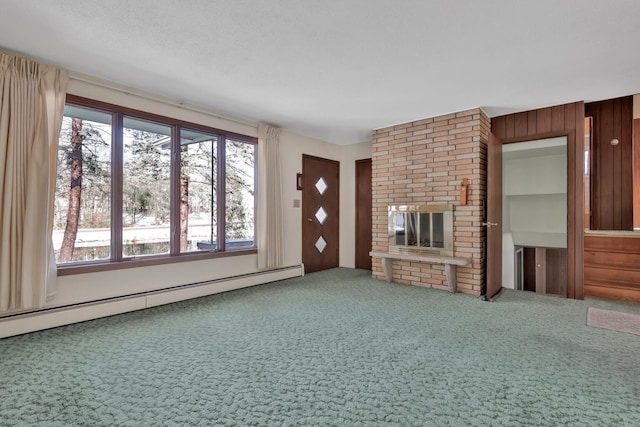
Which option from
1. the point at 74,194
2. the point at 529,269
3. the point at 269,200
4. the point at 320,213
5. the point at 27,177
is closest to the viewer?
the point at 27,177

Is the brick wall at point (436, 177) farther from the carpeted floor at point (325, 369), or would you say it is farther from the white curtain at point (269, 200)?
the white curtain at point (269, 200)

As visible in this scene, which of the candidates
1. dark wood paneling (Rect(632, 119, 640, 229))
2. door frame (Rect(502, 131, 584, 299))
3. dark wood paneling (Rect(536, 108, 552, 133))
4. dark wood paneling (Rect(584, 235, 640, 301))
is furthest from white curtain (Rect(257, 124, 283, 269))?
dark wood paneling (Rect(632, 119, 640, 229))

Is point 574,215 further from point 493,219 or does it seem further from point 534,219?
point 534,219

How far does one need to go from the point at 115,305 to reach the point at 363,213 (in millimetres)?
4110

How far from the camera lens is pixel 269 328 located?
2881mm

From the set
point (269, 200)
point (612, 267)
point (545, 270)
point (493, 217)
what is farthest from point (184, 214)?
point (545, 270)

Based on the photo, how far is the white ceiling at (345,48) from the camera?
2.10 metres

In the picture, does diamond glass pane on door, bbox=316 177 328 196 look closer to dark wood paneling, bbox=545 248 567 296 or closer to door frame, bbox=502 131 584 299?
door frame, bbox=502 131 584 299

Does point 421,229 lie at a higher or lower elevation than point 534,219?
lower

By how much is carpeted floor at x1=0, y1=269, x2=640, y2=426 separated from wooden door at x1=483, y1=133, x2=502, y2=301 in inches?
24.1

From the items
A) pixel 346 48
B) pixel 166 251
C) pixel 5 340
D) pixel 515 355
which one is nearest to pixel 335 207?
pixel 166 251

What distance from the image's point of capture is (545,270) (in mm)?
5426

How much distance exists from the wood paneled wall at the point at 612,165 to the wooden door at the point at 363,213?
10.6 ft

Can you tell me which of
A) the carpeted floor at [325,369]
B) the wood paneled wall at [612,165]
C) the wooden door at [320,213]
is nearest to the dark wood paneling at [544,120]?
the wood paneled wall at [612,165]
